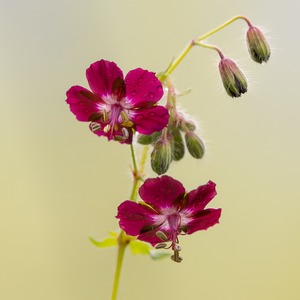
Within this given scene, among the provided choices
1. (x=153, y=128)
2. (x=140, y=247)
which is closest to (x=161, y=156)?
(x=153, y=128)

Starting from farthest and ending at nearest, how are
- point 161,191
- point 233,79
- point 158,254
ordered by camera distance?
point 158,254 → point 233,79 → point 161,191

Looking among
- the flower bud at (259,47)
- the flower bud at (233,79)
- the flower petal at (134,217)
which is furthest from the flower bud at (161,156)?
the flower bud at (259,47)

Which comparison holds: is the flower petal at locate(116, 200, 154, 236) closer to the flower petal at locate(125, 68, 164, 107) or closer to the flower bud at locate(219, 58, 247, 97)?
the flower petal at locate(125, 68, 164, 107)

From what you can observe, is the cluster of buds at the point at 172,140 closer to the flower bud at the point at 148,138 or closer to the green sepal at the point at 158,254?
the flower bud at the point at 148,138

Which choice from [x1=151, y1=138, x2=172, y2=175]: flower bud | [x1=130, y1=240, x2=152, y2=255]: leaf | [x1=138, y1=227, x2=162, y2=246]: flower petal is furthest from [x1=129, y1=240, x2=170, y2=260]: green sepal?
[x1=151, y1=138, x2=172, y2=175]: flower bud

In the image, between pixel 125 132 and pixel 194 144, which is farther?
pixel 194 144

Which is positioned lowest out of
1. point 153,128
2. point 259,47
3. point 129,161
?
point 153,128

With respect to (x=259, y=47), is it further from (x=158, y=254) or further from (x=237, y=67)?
(x=158, y=254)
